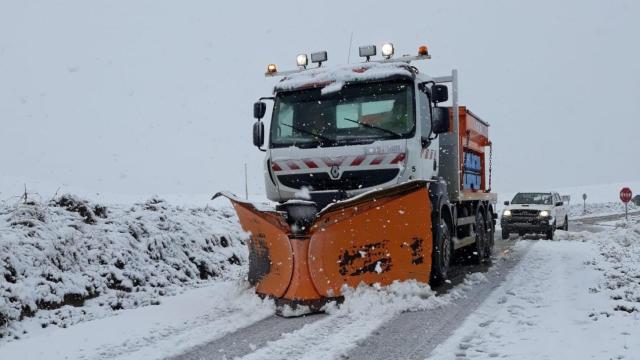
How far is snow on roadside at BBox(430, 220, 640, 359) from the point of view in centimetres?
434

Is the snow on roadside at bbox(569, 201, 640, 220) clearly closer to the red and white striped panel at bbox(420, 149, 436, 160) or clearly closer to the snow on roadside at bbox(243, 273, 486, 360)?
the red and white striped panel at bbox(420, 149, 436, 160)

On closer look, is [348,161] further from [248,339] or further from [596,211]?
[596,211]

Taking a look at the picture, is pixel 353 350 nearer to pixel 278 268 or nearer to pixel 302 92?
pixel 278 268

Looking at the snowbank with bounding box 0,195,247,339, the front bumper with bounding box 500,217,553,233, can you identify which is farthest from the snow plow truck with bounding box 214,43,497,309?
the front bumper with bounding box 500,217,553,233

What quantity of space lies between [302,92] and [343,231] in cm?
228

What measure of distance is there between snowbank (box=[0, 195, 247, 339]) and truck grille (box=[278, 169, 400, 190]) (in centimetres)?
235

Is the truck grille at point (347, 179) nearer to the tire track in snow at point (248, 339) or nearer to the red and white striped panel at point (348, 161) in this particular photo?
the red and white striped panel at point (348, 161)

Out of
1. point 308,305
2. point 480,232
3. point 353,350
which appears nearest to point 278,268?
point 308,305

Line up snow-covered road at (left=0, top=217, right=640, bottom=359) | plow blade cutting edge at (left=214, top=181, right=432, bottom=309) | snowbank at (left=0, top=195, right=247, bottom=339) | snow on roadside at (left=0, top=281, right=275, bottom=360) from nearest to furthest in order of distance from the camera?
snow-covered road at (left=0, top=217, right=640, bottom=359), snow on roadside at (left=0, top=281, right=275, bottom=360), snowbank at (left=0, top=195, right=247, bottom=339), plow blade cutting edge at (left=214, top=181, right=432, bottom=309)

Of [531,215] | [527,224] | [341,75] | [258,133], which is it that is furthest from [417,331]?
[531,215]

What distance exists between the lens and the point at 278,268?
20.4ft

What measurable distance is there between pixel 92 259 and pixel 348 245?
3276mm

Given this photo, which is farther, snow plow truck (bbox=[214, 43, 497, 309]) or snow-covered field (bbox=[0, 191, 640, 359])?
snow plow truck (bbox=[214, 43, 497, 309])

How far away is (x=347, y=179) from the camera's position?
6785mm
